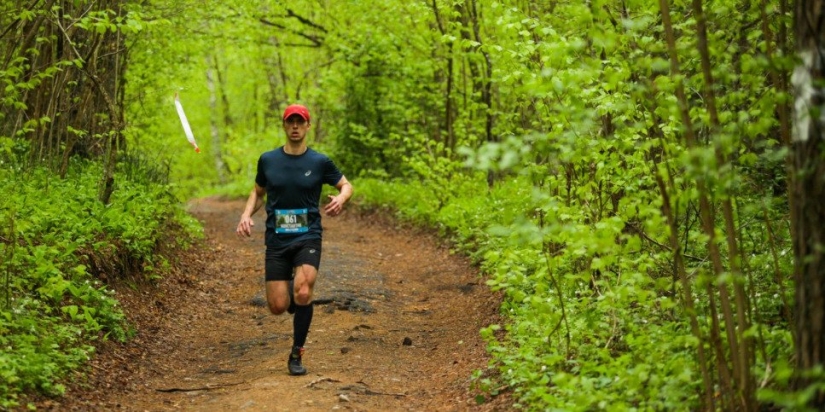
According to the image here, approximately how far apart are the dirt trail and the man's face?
2135 millimetres

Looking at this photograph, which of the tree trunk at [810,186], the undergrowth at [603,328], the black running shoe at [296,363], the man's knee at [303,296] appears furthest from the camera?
the man's knee at [303,296]

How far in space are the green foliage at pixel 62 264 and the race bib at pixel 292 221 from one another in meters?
1.78

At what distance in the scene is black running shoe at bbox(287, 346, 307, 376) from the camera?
733 centimetres

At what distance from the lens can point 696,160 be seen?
4.18 meters

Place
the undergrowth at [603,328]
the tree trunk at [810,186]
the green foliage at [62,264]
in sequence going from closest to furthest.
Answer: the tree trunk at [810,186], the undergrowth at [603,328], the green foliage at [62,264]

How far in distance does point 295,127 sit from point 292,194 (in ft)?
1.99

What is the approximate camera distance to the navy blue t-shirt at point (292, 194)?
7.55 meters

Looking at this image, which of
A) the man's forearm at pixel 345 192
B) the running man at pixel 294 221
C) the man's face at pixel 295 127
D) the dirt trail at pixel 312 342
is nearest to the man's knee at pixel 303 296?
the running man at pixel 294 221

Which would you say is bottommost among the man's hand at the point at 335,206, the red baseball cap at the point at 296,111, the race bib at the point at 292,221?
the race bib at the point at 292,221

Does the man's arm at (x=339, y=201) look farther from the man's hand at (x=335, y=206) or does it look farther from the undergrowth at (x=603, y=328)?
the undergrowth at (x=603, y=328)

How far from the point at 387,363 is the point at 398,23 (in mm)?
13516

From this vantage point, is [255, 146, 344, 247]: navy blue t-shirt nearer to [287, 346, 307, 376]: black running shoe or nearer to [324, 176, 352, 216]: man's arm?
[324, 176, 352, 216]: man's arm

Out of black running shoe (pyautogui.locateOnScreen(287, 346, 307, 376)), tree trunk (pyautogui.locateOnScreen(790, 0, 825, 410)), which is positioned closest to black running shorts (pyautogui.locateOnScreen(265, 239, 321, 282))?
black running shoe (pyautogui.locateOnScreen(287, 346, 307, 376))

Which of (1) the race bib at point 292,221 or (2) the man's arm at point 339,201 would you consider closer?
(2) the man's arm at point 339,201
